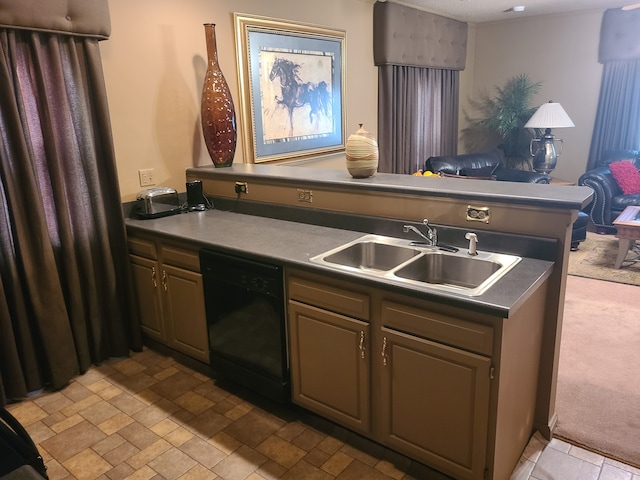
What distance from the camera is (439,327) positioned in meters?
1.78

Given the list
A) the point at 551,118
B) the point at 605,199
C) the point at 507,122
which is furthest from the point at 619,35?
the point at 605,199

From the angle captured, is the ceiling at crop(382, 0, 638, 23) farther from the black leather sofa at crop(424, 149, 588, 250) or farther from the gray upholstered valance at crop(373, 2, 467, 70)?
the black leather sofa at crop(424, 149, 588, 250)

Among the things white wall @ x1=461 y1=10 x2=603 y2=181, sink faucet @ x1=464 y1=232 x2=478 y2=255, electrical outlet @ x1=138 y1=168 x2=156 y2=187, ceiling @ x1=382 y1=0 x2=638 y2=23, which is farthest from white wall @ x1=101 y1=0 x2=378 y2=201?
white wall @ x1=461 y1=10 x2=603 y2=181

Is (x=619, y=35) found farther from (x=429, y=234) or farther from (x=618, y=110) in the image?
(x=429, y=234)

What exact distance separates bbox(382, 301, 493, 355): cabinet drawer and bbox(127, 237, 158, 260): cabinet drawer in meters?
1.58

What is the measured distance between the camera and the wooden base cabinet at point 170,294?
2709 mm

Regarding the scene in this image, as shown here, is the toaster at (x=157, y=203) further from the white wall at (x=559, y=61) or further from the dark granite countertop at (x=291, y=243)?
the white wall at (x=559, y=61)

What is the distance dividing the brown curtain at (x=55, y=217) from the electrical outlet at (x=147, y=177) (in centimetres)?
32

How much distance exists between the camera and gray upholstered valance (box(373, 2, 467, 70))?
5.00 m

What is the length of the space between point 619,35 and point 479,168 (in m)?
2.32

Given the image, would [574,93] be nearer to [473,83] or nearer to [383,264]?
[473,83]

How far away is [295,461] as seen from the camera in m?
2.14

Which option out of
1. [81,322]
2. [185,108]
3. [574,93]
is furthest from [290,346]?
[574,93]

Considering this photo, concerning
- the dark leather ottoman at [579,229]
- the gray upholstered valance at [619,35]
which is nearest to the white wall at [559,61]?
the gray upholstered valance at [619,35]
